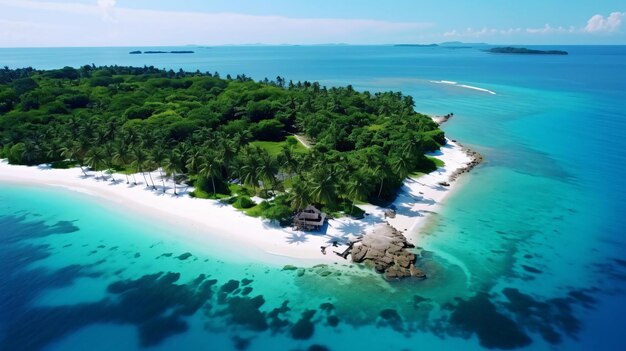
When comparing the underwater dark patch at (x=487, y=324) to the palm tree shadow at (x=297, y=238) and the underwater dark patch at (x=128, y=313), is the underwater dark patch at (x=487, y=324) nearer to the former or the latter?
the palm tree shadow at (x=297, y=238)

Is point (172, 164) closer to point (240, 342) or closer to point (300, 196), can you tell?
point (300, 196)

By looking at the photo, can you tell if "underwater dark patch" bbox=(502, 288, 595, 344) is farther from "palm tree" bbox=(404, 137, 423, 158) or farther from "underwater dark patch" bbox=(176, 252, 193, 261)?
"underwater dark patch" bbox=(176, 252, 193, 261)

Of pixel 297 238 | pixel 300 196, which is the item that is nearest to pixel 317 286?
pixel 297 238

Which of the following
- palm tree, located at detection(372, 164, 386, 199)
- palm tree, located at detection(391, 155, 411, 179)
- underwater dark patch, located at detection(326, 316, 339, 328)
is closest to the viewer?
underwater dark patch, located at detection(326, 316, 339, 328)

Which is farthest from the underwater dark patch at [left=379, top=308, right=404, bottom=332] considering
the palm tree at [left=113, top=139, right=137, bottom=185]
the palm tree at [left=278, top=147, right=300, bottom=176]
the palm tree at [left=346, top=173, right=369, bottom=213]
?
the palm tree at [left=113, top=139, right=137, bottom=185]

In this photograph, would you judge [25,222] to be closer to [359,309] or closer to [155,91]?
[359,309]

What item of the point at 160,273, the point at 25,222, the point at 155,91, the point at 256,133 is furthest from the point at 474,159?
the point at 155,91
